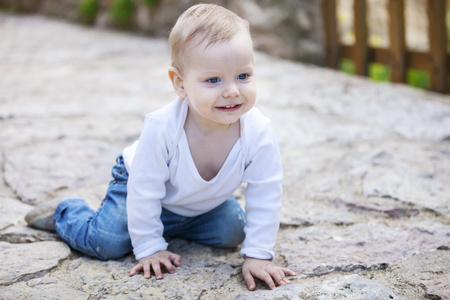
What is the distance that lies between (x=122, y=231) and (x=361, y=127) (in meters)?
1.63

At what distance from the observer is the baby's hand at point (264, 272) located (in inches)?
58.2

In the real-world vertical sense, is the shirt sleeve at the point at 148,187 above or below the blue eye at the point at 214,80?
below

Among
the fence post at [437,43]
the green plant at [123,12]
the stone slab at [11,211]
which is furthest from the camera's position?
the green plant at [123,12]

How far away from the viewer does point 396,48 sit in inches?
156

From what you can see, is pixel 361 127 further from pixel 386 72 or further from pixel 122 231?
pixel 386 72

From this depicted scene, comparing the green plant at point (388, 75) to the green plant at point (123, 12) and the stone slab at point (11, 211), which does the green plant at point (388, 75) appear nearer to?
the green plant at point (123, 12)

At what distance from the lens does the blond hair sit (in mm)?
1447

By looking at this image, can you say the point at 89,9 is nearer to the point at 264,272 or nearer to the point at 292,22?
the point at 292,22

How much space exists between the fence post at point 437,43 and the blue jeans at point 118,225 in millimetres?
2492

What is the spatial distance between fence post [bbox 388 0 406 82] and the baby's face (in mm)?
2762

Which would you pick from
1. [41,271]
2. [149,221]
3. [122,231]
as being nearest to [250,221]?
[149,221]

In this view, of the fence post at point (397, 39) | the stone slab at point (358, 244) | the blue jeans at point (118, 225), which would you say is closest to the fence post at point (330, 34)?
the fence post at point (397, 39)

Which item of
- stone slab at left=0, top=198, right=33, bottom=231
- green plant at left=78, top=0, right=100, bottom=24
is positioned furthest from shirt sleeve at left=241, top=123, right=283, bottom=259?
green plant at left=78, top=0, right=100, bottom=24

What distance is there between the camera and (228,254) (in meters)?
1.71
